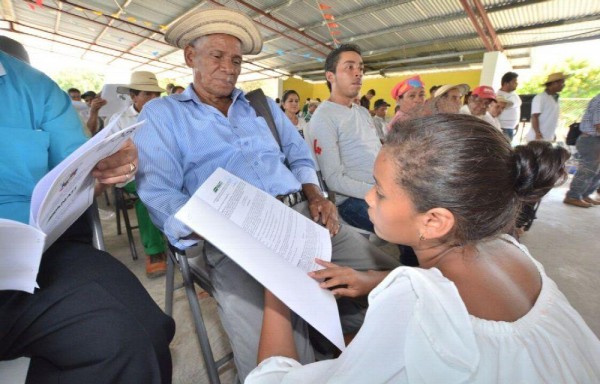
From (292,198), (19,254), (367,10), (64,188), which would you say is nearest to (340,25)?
(367,10)

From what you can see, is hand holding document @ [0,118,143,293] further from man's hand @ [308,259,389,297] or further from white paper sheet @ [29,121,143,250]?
man's hand @ [308,259,389,297]

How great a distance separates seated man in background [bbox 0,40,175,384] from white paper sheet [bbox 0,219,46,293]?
0.14 metres

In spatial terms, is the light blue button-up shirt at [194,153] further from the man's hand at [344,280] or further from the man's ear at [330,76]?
the man's ear at [330,76]

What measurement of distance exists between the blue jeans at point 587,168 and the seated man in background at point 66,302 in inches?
180

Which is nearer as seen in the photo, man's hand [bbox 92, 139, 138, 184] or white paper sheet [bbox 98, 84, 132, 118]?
man's hand [bbox 92, 139, 138, 184]

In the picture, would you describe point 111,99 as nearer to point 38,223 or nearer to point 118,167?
point 118,167

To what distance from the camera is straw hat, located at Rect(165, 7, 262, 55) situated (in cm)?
Result: 128

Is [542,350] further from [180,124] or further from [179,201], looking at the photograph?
[180,124]

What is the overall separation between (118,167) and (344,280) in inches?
25.9

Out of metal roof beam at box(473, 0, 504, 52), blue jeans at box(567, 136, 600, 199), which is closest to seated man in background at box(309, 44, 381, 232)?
blue jeans at box(567, 136, 600, 199)

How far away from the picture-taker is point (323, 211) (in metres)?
1.26

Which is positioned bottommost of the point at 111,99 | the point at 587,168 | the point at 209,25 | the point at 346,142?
the point at 587,168

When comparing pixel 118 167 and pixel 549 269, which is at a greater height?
pixel 118 167

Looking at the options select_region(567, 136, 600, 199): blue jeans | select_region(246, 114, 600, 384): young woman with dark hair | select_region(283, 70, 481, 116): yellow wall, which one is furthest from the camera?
select_region(283, 70, 481, 116): yellow wall
